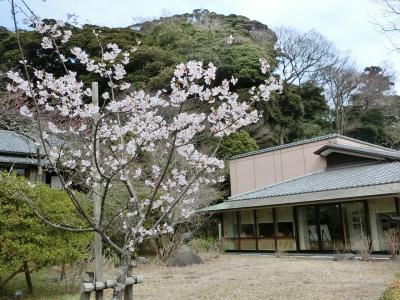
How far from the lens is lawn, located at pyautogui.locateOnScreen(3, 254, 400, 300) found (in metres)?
7.76

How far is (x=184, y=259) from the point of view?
13.3 m

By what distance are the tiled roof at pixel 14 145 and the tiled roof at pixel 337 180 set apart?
384 inches

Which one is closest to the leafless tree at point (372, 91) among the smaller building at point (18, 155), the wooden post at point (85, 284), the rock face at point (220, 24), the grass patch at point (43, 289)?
the rock face at point (220, 24)

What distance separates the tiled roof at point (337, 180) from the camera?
1446cm

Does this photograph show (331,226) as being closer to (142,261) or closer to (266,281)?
(266,281)

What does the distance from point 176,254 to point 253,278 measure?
450 centimetres

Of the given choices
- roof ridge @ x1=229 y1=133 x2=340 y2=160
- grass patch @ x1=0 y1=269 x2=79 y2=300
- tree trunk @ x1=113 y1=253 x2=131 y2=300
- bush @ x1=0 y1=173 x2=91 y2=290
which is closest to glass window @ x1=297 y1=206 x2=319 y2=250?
roof ridge @ x1=229 y1=133 x2=340 y2=160

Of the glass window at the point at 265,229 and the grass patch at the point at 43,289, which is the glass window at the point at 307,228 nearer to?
the glass window at the point at 265,229

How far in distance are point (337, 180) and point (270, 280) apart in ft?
26.1

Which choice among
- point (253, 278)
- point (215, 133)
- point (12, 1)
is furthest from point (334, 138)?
point (12, 1)

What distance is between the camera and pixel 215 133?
15.9 feet

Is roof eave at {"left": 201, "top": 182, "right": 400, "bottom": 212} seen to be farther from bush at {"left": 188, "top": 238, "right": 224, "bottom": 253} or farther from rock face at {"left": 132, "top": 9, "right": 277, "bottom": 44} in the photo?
rock face at {"left": 132, "top": 9, "right": 277, "bottom": 44}

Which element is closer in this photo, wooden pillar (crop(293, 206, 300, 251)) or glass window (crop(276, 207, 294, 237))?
wooden pillar (crop(293, 206, 300, 251))

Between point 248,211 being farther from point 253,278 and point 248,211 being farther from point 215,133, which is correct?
point 215,133
